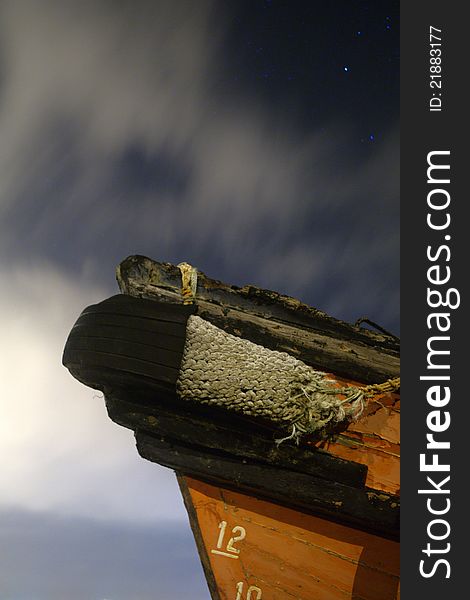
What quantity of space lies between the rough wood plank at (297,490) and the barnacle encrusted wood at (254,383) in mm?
265

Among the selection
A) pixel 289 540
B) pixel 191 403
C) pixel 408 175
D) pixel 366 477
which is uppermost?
pixel 408 175

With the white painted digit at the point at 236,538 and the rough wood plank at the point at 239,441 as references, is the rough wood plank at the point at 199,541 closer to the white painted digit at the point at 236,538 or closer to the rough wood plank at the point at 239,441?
the white painted digit at the point at 236,538

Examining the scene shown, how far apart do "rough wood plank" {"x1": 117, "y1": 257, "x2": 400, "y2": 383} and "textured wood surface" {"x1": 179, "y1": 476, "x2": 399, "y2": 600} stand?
817mm

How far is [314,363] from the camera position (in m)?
2.86

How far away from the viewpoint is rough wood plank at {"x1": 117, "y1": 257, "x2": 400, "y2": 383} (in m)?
2.85

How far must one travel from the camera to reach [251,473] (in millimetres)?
2568

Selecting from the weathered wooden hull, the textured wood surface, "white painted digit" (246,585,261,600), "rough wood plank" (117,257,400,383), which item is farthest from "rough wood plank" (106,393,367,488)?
"white painted digit" (246,585,261,600)

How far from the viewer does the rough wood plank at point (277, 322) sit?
9.35 feet

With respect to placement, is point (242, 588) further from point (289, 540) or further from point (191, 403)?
point (191, 403)

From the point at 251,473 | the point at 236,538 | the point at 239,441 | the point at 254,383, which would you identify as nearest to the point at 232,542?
the point at 236,538

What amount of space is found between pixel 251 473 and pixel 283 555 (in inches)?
18.3

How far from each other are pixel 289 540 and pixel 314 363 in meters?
0.93

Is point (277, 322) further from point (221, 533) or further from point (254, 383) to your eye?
point (221, 533)

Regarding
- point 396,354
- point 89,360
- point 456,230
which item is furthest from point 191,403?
point 456,230
